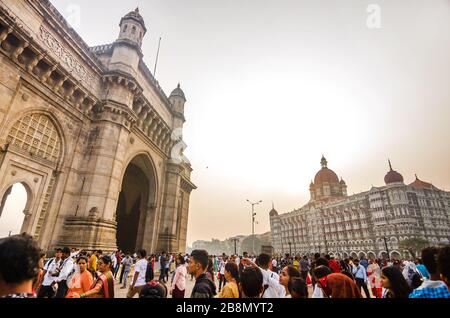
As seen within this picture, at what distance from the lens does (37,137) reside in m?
10.5

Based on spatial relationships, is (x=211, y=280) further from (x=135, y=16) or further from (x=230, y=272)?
(x=135, y=16)

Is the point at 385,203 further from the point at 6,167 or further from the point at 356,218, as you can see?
the point at 6,167

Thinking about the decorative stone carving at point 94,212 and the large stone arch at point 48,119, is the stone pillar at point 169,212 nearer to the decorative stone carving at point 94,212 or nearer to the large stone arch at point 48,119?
the decorative stone carving at point 94,212

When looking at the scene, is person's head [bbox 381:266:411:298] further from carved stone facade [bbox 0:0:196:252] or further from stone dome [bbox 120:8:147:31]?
stone dome [bbox 120:8:147:31]

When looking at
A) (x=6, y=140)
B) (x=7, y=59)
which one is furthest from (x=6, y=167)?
(x=7, y=59)

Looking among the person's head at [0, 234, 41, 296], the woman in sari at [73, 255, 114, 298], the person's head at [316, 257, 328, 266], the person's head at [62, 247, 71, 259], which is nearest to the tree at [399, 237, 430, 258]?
the person's head at [316, 257, 328, 266]

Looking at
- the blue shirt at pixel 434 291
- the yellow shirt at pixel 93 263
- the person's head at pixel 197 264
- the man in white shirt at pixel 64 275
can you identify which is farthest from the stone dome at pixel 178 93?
the blue shirt at pixel 434 291

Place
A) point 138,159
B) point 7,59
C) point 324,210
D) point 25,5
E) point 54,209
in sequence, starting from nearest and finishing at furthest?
1. point 7,59
2. point 25,5
3. point 54,209
4. point 138,159
5. point 324,210

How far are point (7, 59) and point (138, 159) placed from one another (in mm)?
10164

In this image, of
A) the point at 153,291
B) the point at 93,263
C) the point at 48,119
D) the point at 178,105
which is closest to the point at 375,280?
the point at 153,291

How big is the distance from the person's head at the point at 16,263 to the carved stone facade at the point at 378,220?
54435 millimetres

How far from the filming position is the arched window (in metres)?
9.61

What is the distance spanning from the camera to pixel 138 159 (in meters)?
18.2

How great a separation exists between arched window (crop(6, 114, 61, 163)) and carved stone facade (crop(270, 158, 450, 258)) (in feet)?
172
